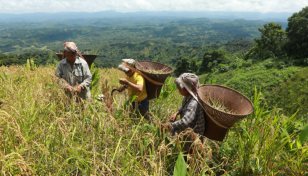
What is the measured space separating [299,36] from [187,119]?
13.4 m

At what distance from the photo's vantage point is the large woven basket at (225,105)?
1.48 m

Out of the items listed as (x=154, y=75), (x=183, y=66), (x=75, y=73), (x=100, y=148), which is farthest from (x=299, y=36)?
(x=183, y=66)

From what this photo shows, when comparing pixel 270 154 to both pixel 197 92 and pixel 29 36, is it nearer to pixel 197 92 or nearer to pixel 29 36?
pixel 197 92

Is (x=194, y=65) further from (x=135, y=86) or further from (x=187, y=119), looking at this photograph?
(x=187, y=119)

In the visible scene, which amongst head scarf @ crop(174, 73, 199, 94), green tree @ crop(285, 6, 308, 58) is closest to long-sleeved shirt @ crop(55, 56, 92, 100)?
head scarf @ crop(174, 73, 199, 94)

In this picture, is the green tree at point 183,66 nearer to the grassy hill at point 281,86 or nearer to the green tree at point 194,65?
the green tree at point 194,65

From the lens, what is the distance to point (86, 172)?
50.4 inches

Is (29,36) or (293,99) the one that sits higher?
(29,36)

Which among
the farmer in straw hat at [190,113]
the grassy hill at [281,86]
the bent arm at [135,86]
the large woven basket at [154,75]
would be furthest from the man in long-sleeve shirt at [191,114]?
the grassy hill at [281,86]

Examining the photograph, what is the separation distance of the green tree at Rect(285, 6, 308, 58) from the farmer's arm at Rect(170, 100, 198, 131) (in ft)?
38.6

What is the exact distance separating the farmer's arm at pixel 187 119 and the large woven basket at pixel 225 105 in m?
0.16

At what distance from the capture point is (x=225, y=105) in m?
2.01

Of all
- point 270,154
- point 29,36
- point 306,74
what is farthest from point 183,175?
point 29,36

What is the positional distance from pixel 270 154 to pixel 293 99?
5.95 m
